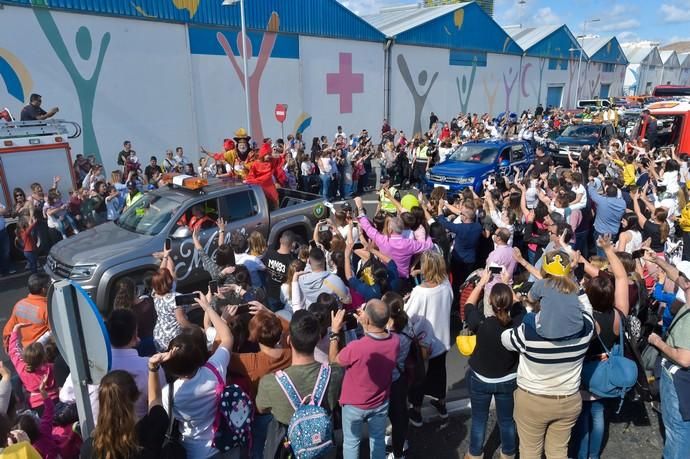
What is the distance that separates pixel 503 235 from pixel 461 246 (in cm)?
112

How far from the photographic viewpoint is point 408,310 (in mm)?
4301

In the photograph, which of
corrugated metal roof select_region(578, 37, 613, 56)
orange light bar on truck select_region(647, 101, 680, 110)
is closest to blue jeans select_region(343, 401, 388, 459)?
orange light bar on truck select_region(647, 101, 680, 110)

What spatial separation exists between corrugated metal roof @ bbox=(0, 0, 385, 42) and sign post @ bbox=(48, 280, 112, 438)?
13401 millimetres

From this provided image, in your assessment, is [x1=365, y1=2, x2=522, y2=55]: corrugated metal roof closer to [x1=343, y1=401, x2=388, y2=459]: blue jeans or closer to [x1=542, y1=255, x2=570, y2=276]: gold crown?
[x1=542, y1=255, x2=570, y2=276]: gold crown

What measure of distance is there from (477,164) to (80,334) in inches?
518

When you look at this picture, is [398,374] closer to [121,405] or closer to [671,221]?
[121,405]

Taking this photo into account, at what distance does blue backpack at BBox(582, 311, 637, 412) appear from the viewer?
3574 mm

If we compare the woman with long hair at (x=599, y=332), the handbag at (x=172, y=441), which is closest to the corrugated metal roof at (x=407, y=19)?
the woman with long hair at (x=599, y=332)

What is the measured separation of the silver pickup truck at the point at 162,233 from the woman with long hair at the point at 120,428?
143 inches

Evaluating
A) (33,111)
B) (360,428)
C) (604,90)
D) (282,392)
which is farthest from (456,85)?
(604,90)

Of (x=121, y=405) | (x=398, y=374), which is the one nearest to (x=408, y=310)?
(x=398, y=374)

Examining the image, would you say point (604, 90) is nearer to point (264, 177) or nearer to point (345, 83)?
point (345, 83)

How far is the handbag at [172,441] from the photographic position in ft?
9.25

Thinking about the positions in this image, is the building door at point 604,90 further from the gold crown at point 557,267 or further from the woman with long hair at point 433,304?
the woman with long hair at point 433,304
